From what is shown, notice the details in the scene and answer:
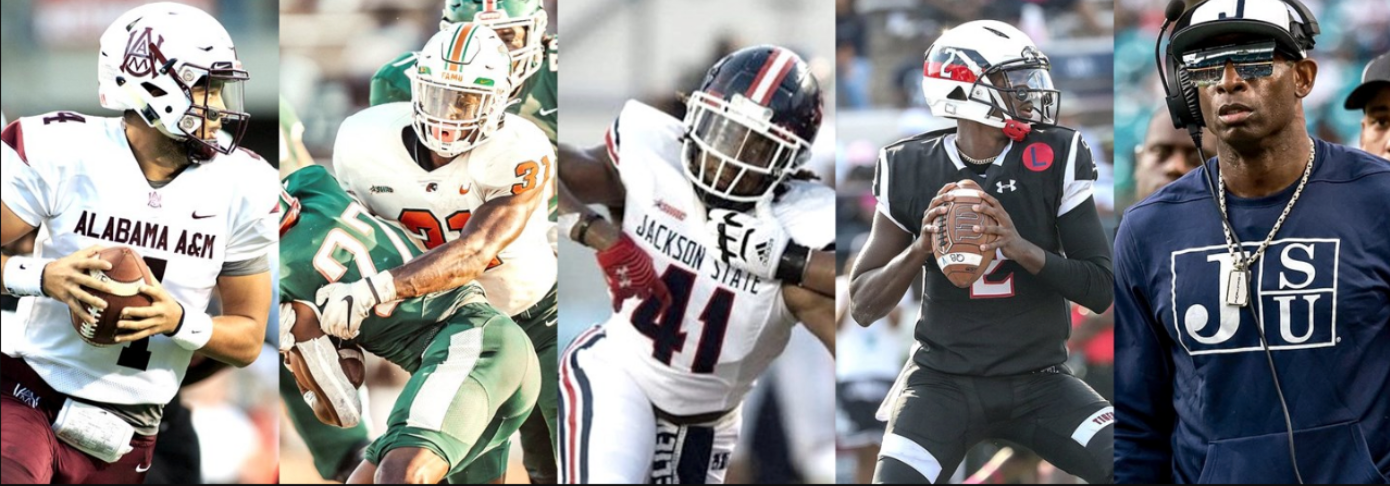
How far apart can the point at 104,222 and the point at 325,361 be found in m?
0.80

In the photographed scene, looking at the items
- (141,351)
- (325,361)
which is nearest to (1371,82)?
(325,361)

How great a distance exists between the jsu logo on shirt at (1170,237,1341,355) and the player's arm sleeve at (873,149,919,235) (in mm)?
972

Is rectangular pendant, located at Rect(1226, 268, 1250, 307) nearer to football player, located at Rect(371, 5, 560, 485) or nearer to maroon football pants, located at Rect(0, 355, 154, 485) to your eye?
football player, located at Rect(371, 5, 560, 485)

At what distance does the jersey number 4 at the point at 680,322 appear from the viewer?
4242 mm

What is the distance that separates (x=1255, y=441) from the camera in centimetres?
341

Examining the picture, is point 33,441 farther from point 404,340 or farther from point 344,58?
point 344,58

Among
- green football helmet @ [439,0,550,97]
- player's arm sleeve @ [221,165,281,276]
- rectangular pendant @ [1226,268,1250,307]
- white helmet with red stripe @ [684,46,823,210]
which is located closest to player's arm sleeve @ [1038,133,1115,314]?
rectangular pendant @ [1226,268,1250,307]

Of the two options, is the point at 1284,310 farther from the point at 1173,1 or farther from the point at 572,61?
the point at 572,61

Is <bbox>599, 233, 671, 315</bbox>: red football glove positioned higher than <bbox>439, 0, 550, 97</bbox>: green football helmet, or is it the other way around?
<bbox>439, 0, 550, 97</bbox>: green football helmet

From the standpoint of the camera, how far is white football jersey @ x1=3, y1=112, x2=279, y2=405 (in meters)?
4.18

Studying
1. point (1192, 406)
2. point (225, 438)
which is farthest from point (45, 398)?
point (1192, 406)

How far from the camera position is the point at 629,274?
14.0ft

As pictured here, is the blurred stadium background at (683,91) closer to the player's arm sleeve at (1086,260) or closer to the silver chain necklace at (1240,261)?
the player's arm sleeve at (1086,260)

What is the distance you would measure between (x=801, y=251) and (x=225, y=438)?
2.00m
